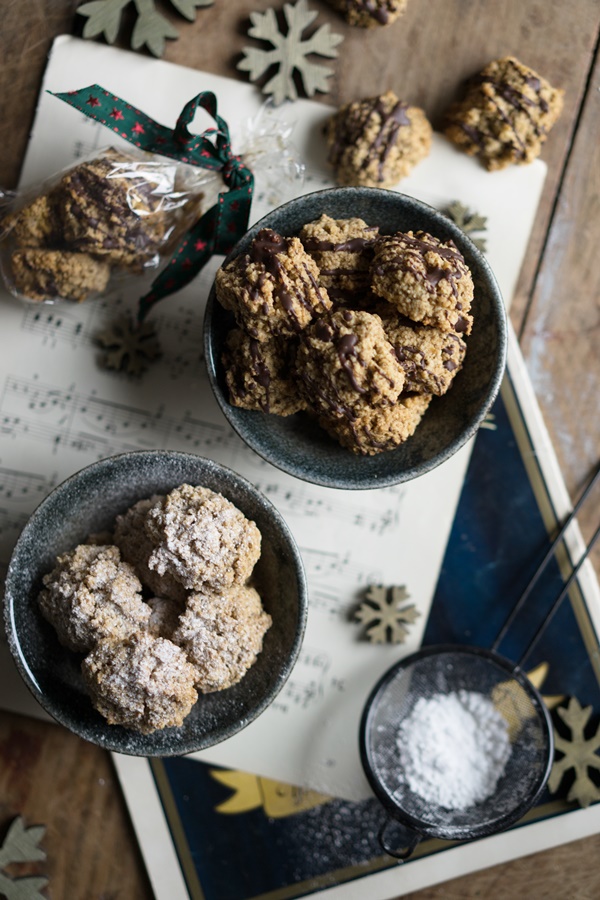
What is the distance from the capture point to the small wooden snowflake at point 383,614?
140 cm

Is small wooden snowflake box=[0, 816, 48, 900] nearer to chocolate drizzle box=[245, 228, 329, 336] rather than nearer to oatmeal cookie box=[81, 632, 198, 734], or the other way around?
oatmeal cookie box=[81, 632, 198, 734]

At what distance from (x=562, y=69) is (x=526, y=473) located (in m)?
0.73

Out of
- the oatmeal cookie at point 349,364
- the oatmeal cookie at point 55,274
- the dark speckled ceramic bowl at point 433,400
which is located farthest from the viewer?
the oatmeal cookie at point 55,274

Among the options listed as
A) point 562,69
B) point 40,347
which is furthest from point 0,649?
point 562,69

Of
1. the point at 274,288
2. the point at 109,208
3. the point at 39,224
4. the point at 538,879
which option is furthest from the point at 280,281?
the point at 538,879

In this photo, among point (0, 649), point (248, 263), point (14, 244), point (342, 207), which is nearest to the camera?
point (248, 263)

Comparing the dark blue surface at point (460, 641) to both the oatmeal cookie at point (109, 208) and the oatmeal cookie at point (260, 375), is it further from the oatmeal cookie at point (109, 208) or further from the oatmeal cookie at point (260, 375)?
the oatmeal cookie at point (109, 208)

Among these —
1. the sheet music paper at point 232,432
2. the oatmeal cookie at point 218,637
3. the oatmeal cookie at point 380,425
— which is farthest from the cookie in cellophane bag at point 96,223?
the oatmeal cookie at point 218,637

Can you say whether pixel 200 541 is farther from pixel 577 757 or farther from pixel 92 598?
pixel 577 757

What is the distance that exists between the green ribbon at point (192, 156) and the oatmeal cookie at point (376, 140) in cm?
18

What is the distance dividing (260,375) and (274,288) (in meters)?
0.13

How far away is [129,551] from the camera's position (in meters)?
1.17

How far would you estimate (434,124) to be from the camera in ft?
4.63

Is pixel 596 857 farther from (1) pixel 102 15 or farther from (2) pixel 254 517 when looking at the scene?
(1) pixel 102 15
